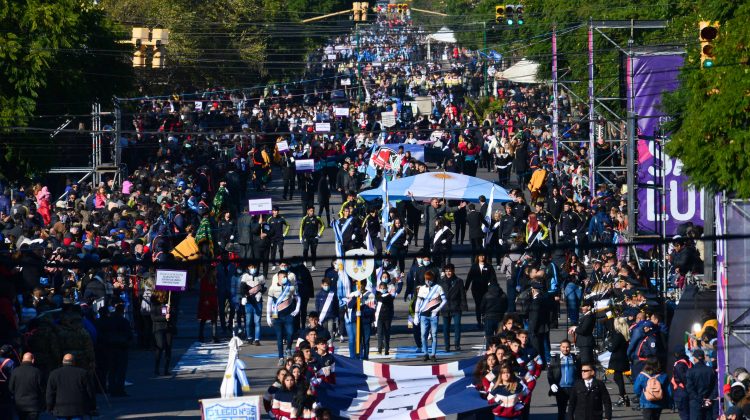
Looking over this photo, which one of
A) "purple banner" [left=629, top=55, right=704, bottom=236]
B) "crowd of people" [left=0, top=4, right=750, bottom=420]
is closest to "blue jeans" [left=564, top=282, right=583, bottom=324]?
"crowd of people" [left=0, top=4, right=750, bottom=420]

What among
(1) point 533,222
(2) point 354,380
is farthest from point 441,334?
(2) point 354,380

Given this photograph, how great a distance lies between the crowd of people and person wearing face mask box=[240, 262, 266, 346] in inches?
1.3

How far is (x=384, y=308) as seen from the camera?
23.1 metres

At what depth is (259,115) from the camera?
190 ft

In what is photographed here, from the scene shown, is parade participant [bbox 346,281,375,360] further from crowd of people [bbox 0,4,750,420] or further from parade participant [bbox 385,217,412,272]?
parade participant [bbox 385,217,412,272]

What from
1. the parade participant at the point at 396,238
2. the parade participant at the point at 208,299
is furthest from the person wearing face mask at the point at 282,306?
the parade participant at the point at 396,238

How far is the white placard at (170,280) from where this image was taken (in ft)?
70.7

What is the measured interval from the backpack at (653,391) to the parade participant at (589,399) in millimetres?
502

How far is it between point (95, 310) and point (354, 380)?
16.8ft

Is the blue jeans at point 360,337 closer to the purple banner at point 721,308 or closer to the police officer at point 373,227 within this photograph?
the police officer at point 373,227

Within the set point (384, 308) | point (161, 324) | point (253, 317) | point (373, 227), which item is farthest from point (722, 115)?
point (373, 227)

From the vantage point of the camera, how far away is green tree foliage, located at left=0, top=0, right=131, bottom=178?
32.8 meters

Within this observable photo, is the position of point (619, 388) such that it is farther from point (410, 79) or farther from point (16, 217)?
point (410, 79)

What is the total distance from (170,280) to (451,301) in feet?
14.2
